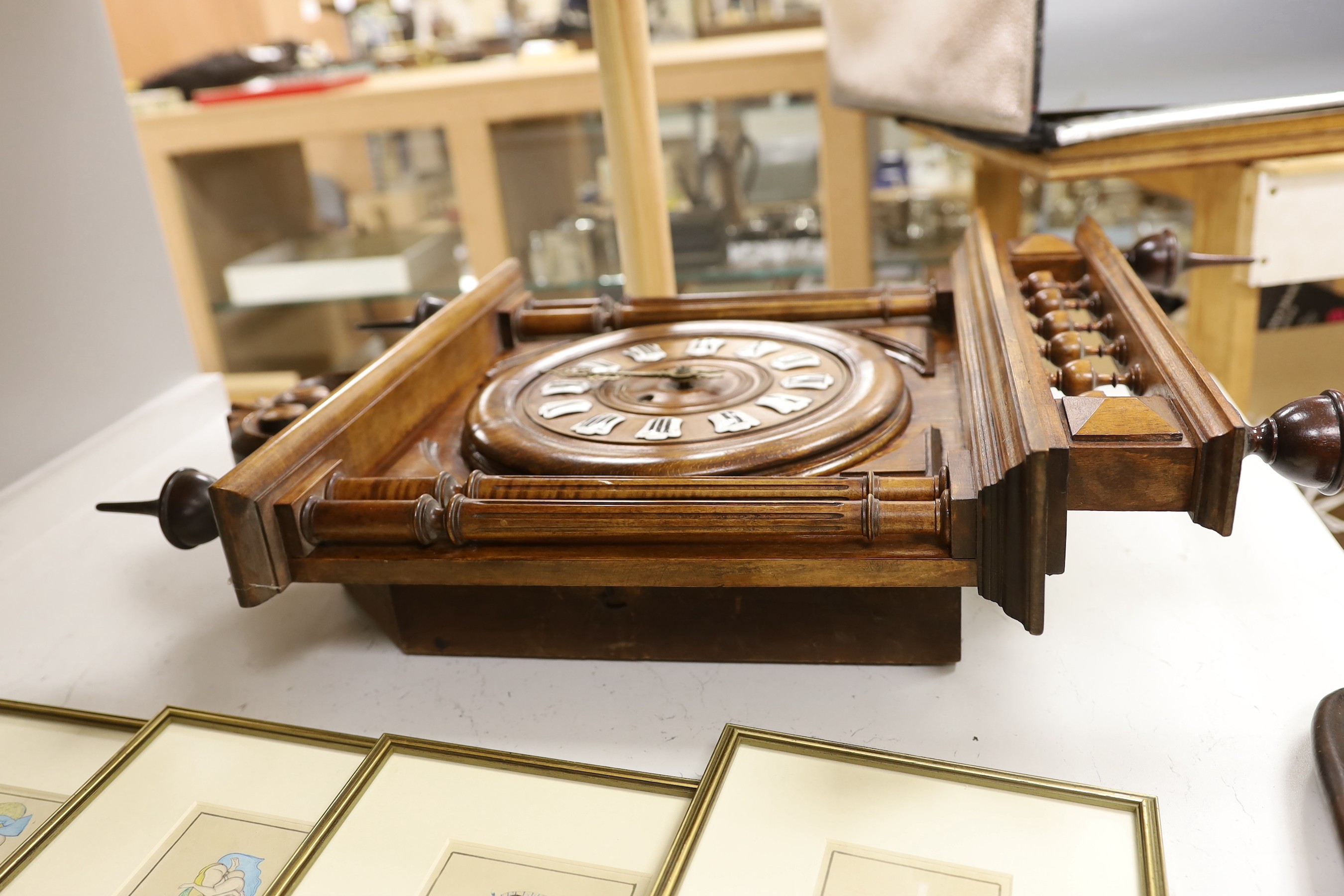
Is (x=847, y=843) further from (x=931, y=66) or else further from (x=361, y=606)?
(x=931, y=66)

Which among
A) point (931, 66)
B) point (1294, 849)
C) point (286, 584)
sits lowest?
point (1294, 849)

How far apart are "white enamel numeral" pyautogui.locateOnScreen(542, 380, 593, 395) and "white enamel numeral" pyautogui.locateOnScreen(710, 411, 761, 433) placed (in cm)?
15

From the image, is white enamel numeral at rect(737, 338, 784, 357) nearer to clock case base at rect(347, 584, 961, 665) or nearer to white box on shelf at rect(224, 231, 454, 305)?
clock case base at rect(347, 584, 961, 665)

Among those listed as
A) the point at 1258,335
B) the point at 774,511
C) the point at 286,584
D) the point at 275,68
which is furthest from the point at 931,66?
the point at 275,68

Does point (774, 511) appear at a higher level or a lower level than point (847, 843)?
higher

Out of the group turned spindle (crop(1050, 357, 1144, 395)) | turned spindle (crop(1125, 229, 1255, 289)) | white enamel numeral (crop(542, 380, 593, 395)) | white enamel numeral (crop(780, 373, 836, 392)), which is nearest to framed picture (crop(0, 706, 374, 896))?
white enamel numeral (crop(542, 380, 593, 395))

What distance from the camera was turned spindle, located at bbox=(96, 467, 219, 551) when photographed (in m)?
0.87

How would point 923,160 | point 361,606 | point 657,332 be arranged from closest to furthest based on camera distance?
1. point 361,606
2. point 657,332
3. point 923,160

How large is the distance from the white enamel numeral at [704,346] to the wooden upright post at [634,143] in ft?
1.11

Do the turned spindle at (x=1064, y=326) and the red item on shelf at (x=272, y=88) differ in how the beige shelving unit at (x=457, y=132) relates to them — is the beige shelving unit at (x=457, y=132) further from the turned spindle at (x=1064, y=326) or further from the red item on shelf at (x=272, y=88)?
the turned spindle at (x=1064, y=326)

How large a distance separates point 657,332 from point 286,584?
0.52 meters

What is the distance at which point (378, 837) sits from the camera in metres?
0.69

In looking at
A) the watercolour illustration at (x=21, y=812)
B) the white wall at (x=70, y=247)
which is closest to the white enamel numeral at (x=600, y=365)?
the watercolour illustration at (x=21, y=812)

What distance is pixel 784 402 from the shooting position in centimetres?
93
